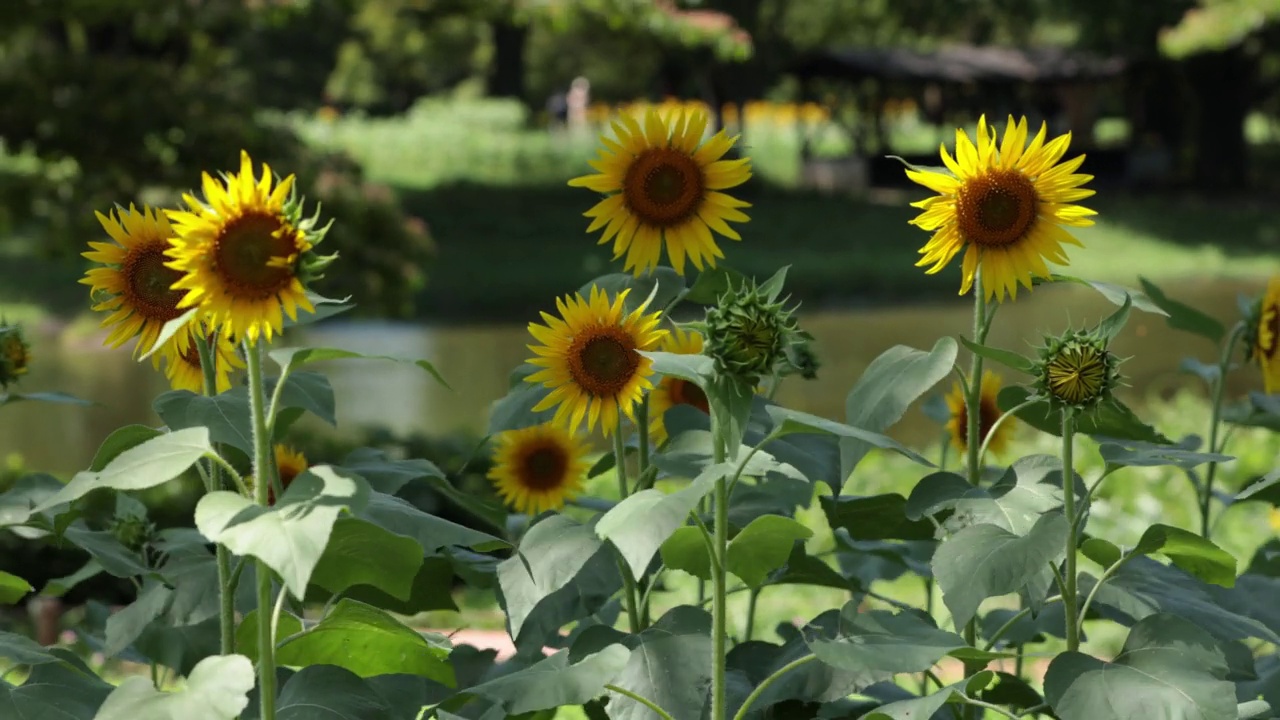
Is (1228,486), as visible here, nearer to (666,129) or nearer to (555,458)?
(555,458)

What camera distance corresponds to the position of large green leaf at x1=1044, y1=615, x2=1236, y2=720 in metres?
1.62

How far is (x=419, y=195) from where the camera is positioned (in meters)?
22.0

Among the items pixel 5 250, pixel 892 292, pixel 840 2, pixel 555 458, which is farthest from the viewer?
pixel 840 2

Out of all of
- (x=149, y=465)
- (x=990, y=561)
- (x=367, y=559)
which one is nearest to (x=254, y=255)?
(x=149, y=465)

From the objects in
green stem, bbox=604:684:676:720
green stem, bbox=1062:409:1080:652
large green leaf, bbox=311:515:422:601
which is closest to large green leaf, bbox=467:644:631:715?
green stem, bbox=604:684:676:720

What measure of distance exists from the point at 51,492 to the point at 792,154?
2720cm

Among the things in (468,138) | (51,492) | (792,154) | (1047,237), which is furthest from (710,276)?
(792,154)

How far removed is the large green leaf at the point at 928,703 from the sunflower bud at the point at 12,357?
4.18ft

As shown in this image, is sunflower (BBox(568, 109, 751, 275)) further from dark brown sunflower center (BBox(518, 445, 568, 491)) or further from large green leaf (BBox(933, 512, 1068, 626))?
dark brown sunflower center (BBox(518, 445, 568, 491))

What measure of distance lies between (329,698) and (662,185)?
831mm

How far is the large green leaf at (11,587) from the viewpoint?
1758 millimetres

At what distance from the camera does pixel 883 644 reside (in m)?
1.58

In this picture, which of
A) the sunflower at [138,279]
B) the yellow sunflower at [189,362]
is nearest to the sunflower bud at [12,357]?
the yellow sunflower at [189,362]

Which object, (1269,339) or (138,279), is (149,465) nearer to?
(138,279)
